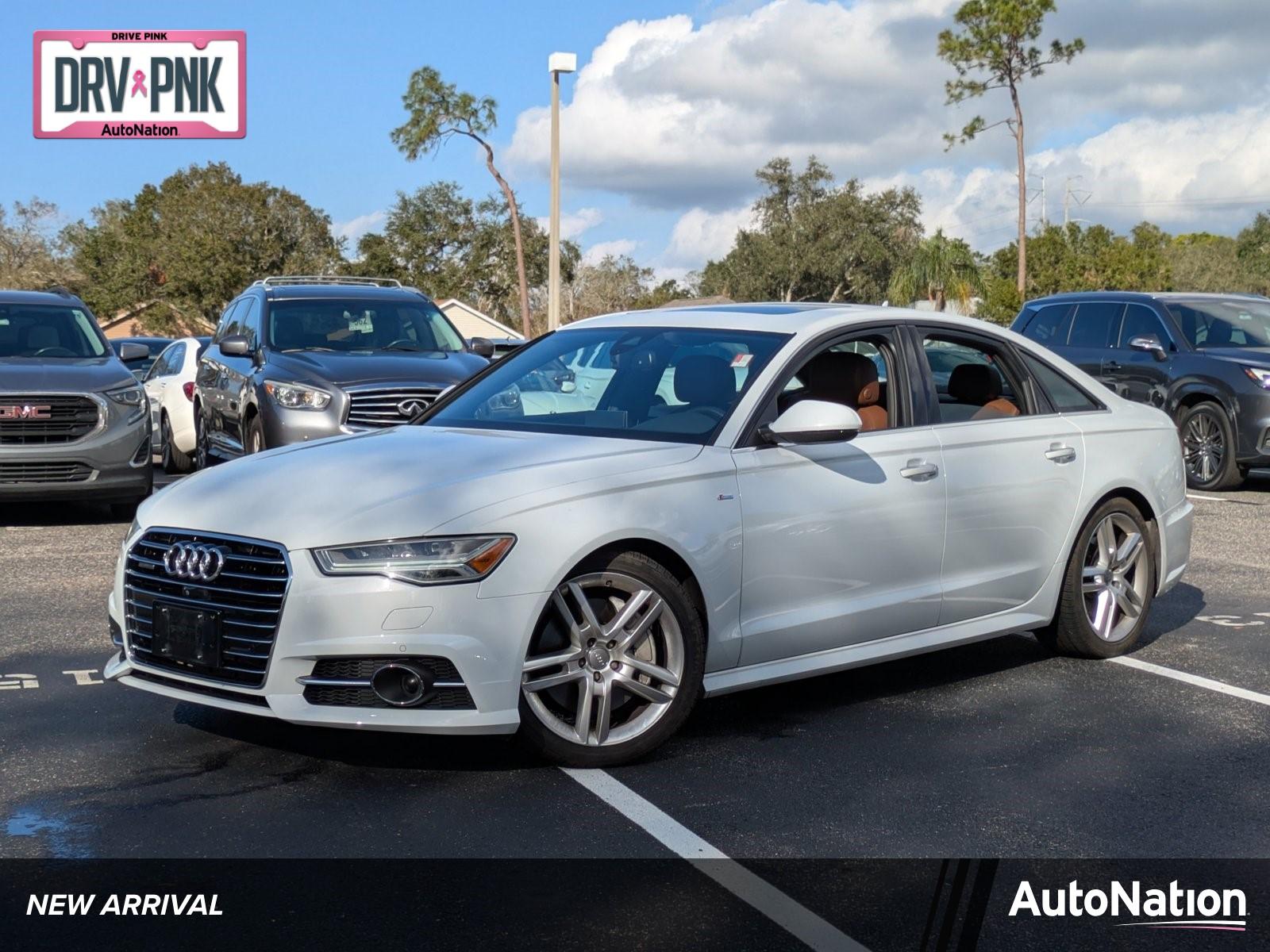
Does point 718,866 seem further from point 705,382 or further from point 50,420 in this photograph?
point 50,420

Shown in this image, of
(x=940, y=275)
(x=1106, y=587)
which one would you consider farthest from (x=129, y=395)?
(x=940, y=275)

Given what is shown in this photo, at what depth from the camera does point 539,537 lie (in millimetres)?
4875

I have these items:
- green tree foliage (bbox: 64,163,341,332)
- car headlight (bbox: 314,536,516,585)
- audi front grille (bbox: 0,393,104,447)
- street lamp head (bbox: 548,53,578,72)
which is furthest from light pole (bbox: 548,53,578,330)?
green tree foliage (bbox: 64,163,341,332)

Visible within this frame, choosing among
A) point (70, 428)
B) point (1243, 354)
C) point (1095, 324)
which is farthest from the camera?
point (1095, 324)

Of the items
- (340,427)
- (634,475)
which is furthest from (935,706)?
(340,427)

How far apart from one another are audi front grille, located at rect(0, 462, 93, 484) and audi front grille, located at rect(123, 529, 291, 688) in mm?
6833

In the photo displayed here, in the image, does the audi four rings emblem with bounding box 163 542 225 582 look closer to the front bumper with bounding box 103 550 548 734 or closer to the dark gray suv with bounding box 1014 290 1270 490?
the front bumper with bounding box 103 550 548 734

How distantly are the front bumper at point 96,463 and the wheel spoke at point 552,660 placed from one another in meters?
7.58

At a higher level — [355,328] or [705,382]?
[355,328]

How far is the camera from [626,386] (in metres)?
6.05

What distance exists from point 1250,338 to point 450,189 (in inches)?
2093

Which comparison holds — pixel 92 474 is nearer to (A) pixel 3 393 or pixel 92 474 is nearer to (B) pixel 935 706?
(A) pixel 3 393

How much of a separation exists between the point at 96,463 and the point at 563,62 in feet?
39.7

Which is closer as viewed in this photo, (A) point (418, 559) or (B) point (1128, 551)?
(A) point (418, 559)
